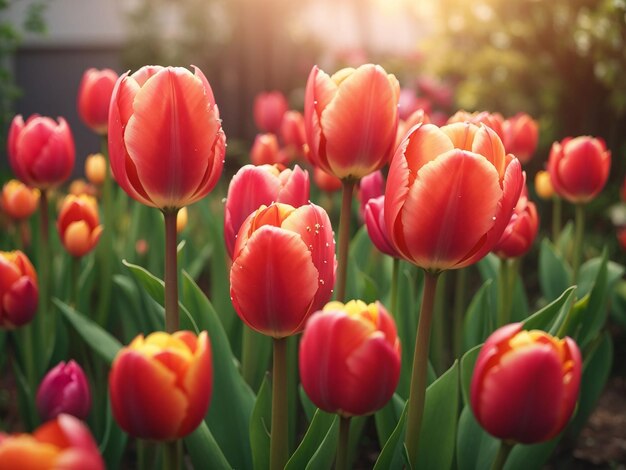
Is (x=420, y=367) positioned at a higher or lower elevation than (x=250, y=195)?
lower

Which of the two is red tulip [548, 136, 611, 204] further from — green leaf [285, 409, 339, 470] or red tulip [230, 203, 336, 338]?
red tulip [230, 203, 336, 338]

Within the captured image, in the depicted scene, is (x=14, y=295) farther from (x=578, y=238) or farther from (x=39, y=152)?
(x=578, y=238)

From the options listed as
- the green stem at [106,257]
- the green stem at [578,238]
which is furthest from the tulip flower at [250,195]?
the green stem at [106,257]

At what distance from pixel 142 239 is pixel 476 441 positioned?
1705 millimetres

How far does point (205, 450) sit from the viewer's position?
4.25ft

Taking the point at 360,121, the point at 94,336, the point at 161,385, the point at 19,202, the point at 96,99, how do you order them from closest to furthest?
1. the point at 161,385
2. the point at 360,121
3. the point at 94,336
4. the point at 96,99
5. the point at 19,202

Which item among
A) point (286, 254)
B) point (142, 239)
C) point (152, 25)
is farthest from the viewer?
point (152, 25)

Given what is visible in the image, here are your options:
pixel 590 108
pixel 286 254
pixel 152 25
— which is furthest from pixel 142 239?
pixel 152 25

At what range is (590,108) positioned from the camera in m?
5.59

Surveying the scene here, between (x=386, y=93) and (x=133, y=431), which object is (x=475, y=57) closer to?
(x=386, y=93)

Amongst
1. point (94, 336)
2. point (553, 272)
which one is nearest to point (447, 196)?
point (94, 336)

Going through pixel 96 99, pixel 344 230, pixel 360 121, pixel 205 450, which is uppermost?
pixel 360 121

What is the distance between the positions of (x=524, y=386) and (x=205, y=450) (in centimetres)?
60

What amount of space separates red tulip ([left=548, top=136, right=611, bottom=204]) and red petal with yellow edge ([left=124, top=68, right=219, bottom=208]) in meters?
1.22
